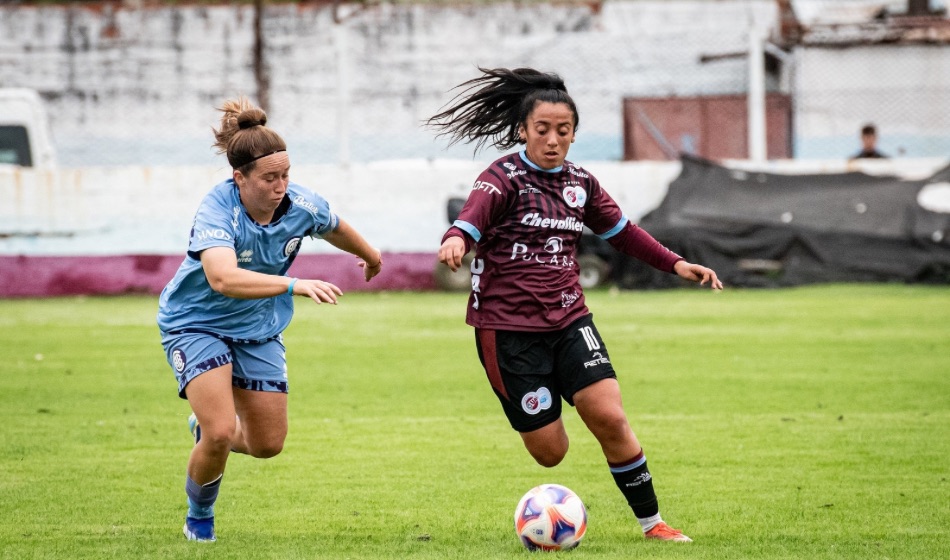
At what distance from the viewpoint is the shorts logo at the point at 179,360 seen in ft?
18.1

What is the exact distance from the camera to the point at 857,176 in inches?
729

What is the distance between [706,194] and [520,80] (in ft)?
41.9

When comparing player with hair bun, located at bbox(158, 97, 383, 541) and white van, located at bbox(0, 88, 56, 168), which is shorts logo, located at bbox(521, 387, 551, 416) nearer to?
player with hair bun, located at bbox(158, 97, 383, 541)

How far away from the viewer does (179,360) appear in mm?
5527

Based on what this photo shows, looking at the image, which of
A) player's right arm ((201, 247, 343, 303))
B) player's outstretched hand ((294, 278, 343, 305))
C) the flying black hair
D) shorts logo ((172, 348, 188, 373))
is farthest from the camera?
the flying black hair

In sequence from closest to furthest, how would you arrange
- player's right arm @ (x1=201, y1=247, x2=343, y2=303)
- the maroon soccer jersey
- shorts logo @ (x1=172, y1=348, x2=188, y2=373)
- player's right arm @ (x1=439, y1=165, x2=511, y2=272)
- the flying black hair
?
player's right arm @ (x1=201, y1=247, x2=343, y2=303) → player's right arm @ (x1=439, y1=165, x2=511, y2=272) → shorts logo @ (x1=172, y1=348, x2=188, y2=373) → the maroon soccer jersey → the flying black hair

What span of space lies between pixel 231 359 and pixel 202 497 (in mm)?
612

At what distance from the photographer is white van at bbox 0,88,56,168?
1953 centimetres

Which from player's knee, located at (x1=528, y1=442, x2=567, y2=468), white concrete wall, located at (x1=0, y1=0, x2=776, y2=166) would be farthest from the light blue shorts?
white concrete wall, located at (x1=0, y1=0, x2=776, y2=166)

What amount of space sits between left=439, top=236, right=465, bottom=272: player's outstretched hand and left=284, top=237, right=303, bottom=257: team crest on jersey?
0.85 metres

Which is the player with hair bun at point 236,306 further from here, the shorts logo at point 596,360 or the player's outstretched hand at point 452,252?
the shorts logo at point 596,360

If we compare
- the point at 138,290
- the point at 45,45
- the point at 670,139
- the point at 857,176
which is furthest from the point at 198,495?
the point at 45,45

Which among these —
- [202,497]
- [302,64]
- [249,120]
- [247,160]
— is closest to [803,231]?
[302,64]

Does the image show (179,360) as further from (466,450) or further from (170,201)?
(170,201)
